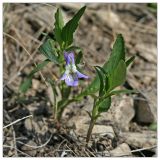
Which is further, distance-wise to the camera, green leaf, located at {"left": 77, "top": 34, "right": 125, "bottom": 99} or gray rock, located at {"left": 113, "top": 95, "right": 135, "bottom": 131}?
gray rock, located at {"left": 113, "top": 95, "right": 135, "bottom": 131}

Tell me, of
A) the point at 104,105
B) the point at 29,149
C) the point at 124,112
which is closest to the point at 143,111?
the point at 124,112

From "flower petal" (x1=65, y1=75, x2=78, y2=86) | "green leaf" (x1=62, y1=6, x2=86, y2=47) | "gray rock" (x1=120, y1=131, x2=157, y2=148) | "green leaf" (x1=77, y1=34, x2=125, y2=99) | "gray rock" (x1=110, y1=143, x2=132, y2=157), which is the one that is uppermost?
"green leaf" (x1=62, y1=6, x2=86, y2=47)

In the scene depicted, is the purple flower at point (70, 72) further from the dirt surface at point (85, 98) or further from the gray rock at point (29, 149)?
the gray rock at point (29, 149)

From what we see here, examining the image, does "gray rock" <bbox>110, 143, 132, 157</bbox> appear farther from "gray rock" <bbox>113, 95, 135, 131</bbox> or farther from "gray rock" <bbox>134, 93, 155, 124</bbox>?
"gray rock" <bbox>134, 93, 155, 124</bbox>

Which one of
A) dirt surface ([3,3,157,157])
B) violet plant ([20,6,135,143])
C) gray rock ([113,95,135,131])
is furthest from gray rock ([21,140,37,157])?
gray rock ([113,95,135,131])

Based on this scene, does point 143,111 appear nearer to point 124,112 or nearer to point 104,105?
point 124,112

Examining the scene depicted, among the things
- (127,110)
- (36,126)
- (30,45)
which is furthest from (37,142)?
(30,45)
